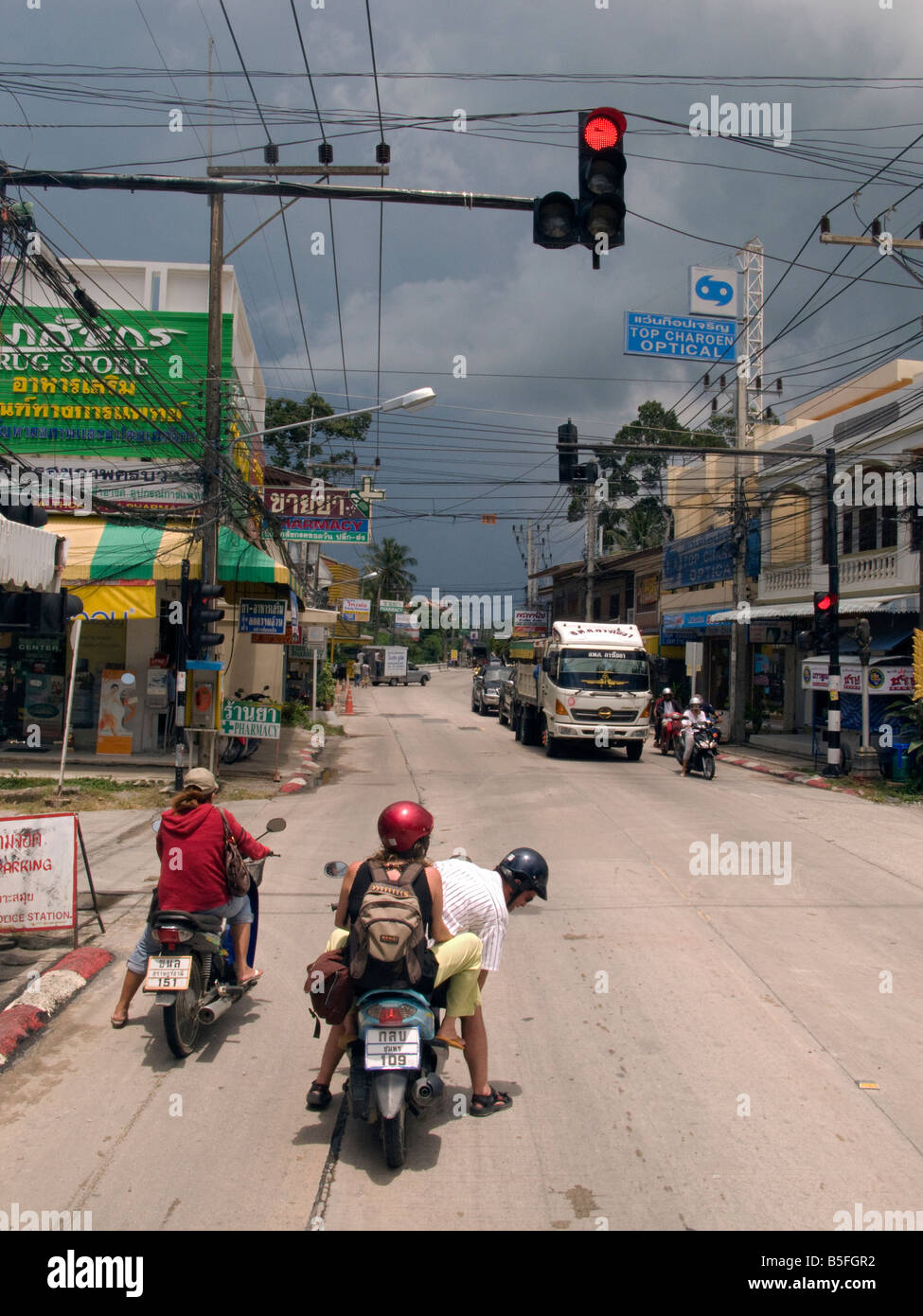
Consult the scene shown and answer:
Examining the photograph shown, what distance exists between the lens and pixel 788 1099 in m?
4.89

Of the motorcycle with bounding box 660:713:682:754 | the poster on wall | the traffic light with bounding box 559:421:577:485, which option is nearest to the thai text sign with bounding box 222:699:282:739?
the poster on wall

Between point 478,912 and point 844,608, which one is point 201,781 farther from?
point 844,608

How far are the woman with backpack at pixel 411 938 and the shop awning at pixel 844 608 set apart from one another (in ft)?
56.0

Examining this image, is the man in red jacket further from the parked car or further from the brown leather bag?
the parked car

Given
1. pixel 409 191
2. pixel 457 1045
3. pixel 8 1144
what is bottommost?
pixel 8 1144

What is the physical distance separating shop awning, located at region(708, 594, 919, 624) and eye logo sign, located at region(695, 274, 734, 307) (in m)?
7.22

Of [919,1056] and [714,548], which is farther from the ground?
[714,548]

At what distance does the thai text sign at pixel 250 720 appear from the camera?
16125mm

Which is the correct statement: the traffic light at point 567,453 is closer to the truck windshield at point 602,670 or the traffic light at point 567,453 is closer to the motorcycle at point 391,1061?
the truck windshield at point 602,670

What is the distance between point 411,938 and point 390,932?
0.10 metres
